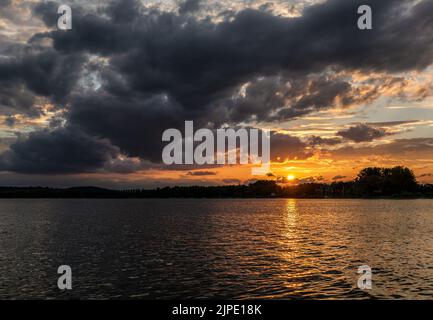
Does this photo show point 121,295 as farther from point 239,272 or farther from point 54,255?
point 54,255

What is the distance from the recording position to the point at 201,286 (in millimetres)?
39250

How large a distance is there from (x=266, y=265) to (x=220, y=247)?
58.0ft

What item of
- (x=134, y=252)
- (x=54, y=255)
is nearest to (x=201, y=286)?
(x=134, y=252)

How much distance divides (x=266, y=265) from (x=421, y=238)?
153 feet

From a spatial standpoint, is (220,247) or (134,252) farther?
(220,247)

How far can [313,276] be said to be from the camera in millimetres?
43656

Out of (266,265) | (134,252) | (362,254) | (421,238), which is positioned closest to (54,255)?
(134,252)
